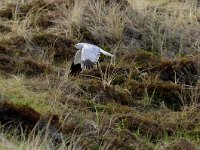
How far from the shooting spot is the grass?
603cm

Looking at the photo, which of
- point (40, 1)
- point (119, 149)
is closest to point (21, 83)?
point (119, 149)

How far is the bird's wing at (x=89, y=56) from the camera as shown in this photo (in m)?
7.24

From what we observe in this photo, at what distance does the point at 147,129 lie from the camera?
637 centimetres

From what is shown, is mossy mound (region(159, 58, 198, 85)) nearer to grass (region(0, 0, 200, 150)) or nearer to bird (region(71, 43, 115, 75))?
grass (region(0, 0, 200, 150))

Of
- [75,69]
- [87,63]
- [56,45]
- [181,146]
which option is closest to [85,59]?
[87,63]

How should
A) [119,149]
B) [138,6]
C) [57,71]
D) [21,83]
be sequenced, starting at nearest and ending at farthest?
[119,149] → [21,83] → [57,71] → [138,6]

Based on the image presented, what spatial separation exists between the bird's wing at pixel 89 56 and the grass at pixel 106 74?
0.73 ft

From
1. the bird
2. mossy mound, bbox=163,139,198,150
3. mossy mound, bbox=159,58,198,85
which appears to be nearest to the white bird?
the bird

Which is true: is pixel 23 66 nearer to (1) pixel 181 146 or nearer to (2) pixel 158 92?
(2) pixel 158 92

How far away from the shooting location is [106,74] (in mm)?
7777

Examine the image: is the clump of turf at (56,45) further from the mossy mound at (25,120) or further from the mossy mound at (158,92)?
the mossy mound at (25,120)

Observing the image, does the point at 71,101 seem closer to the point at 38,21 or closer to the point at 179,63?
the point at 179,63

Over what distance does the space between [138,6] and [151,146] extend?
4.42 metres


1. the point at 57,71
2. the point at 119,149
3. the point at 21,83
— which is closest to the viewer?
the point at 119,149
